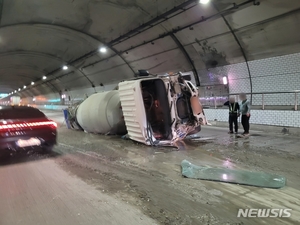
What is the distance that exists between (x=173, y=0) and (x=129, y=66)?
29.3ft

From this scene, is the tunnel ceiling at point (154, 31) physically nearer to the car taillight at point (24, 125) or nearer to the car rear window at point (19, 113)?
the car rear window at point (19, 113)

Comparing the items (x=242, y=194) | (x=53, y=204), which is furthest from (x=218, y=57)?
(x=53, y=204)

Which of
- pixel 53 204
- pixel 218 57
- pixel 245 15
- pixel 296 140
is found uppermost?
pixel 245 15

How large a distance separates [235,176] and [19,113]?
5277 mm

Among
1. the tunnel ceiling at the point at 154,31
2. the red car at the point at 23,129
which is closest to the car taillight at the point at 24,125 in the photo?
the red car at the point at 23,129

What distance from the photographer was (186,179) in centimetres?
412

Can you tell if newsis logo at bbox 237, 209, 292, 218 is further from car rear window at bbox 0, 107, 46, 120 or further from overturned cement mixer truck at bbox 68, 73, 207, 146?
car rear window at bbox 0, 107, 46, 120

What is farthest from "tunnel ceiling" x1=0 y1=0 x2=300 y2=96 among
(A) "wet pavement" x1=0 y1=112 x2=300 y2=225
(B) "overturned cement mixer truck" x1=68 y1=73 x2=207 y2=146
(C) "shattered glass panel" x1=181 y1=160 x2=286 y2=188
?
(C) "shattered glass panel" x1=181 y1=160 x2=286 y2=188

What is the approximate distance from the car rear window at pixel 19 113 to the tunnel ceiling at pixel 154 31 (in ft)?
23.1

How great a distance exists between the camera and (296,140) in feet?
24.1

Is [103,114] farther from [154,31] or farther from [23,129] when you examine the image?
[154,31]

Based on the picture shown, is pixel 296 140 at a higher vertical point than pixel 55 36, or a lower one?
lower

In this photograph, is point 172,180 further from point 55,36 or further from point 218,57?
point 55,36

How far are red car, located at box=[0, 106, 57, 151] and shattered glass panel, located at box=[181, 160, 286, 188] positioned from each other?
3.63m
